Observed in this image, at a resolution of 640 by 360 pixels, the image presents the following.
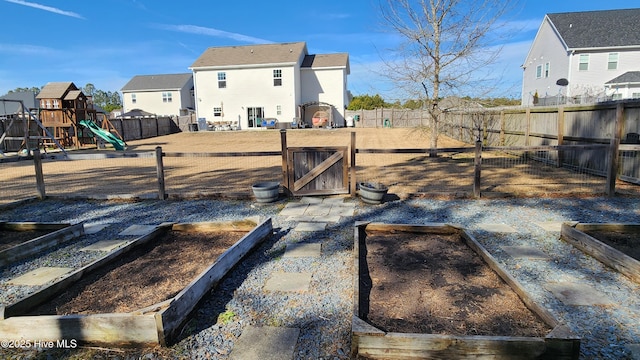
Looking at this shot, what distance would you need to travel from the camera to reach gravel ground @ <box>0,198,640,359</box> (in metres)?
2.55

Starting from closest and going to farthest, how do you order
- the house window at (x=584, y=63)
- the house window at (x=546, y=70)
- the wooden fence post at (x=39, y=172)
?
the wooden fence post at (x=39, y=172) < the house window at (x=584, y=63) < the house window at (x=546, y=70)

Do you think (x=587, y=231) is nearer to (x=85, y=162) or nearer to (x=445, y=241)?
(x=445, y=241)

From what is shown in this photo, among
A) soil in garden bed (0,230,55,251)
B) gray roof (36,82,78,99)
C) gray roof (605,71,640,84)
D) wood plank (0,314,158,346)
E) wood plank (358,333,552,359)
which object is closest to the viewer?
wood plank (358,333,552,359)

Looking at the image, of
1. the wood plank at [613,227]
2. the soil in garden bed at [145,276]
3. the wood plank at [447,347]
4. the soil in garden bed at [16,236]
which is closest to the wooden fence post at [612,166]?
the wood plank at [613,227]

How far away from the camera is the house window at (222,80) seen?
32094mm

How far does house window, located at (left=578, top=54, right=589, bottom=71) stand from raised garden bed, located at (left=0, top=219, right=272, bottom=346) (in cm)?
2879

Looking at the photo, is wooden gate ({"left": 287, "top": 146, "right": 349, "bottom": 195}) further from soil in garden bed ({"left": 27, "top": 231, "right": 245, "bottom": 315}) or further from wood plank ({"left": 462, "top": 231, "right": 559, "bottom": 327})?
wood plank ({"left": 462, "top": 231, "right": 559, "bottom": 327})

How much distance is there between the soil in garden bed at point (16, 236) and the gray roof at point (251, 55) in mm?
28021

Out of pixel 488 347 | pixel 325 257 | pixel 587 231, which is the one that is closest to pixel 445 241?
pixel 325 257

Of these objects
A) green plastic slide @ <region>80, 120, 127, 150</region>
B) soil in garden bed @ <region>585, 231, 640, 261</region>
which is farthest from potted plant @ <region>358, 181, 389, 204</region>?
green plastic slide @ <region>80, 120, 127, 150</region>

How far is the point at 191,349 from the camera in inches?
98.7

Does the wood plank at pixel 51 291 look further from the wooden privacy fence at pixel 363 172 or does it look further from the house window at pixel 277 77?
the house window at pixel 277 77

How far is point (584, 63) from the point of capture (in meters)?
25.4

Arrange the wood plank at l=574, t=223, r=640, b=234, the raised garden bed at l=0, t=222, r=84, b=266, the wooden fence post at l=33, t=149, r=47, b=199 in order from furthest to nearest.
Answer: the wooden fence post at l=33, t=149, r=47, b=199 → the wood plank at l=574, t=223, r=640, b=234 → the raised garden bed at l=0, t=222, r=84, b=266
